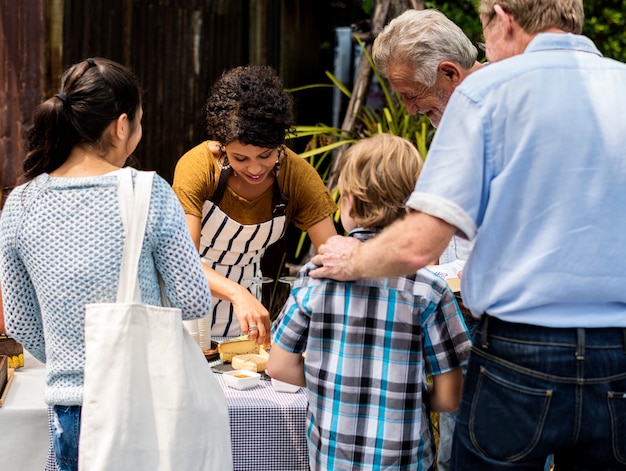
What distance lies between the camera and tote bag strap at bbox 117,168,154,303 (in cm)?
189

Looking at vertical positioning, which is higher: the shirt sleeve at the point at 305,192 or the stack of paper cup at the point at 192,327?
the shirt sleeve at the point at 305,192

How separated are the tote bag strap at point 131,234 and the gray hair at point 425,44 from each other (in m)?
1.19

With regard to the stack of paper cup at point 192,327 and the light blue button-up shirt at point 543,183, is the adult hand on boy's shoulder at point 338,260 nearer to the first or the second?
the light blue button-up shirt at point 543,183

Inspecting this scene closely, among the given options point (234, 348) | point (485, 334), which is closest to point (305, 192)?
point (234, 348)

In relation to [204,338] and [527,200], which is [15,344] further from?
[527,200]

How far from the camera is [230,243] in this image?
310 centimetres

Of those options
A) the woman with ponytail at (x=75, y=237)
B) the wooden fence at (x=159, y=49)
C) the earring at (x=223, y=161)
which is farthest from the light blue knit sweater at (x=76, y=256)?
the wooden fence at (x=159, y=49)

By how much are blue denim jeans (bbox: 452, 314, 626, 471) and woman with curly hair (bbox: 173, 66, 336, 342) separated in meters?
1.05

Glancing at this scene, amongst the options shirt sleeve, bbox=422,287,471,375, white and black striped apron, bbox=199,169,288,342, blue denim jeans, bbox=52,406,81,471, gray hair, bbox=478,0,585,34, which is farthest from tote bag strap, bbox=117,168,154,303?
white and black striped apron, bbox=199,169,288,342

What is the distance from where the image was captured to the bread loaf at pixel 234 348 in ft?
9.05

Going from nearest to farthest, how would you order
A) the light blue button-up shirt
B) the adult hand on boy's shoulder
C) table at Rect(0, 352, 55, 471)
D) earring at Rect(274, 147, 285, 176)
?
the light blue button-up shirt, the adult hand on boy's shoulder, table at Rect(0, 352, 55, 471), earring at Rect(274, 147, 285, 176)

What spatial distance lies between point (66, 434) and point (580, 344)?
3.93ft

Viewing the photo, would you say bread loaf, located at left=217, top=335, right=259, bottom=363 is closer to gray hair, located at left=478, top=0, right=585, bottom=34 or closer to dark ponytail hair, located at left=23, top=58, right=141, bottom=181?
→ dark ponytail hair, located at left=23, top=58, right=141, bottom=181

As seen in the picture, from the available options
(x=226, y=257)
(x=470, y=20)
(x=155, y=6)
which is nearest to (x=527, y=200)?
(x=226, y=257)
